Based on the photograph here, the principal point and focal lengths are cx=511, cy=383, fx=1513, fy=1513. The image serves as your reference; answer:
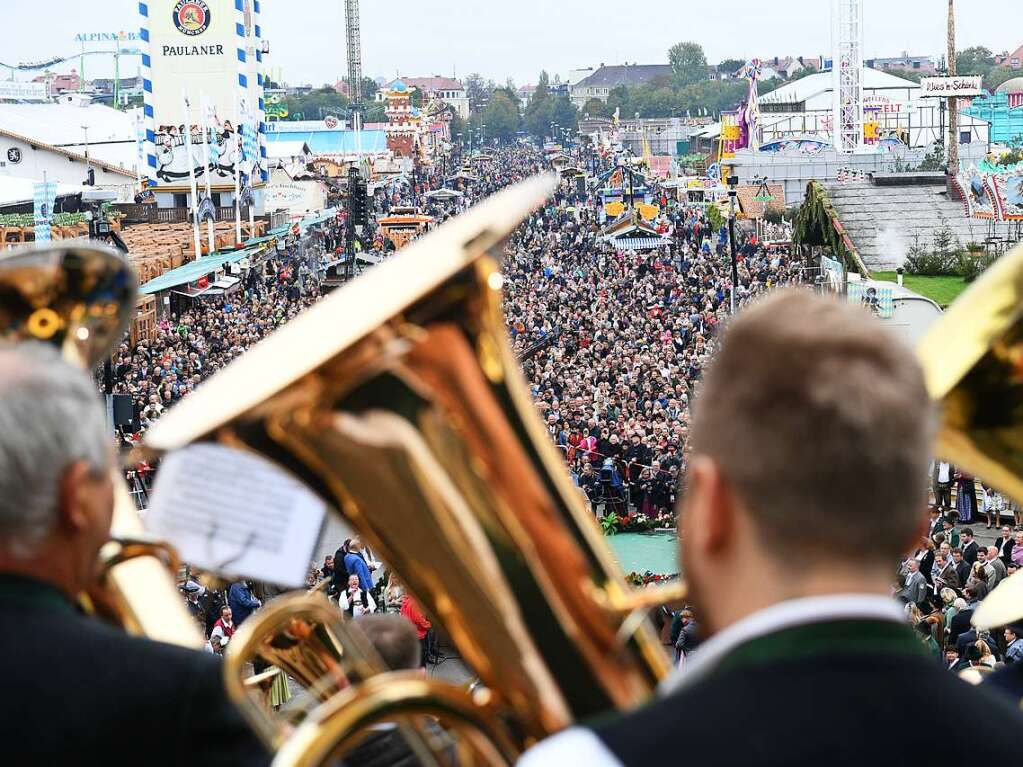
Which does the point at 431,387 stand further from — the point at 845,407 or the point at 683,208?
the point at 683,208

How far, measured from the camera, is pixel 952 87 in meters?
50.4

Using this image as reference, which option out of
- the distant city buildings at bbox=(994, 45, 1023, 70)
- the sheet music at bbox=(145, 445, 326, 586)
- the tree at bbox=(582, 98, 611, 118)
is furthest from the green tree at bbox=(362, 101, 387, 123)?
the sheet music at bbox=(145, 445, 326, 586)

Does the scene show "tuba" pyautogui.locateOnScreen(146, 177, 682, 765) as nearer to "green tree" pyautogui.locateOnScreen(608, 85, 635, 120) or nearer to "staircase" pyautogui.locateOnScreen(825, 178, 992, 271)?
"staircase" pyautogui.locateOnScreen(825, 178, 992, 271)

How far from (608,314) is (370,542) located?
2681 centimetres

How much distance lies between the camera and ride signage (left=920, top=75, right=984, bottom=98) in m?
47.4

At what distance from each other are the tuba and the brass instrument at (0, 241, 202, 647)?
506 mm

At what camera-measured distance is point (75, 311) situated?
2.43m

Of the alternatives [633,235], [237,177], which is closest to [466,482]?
[633,235]

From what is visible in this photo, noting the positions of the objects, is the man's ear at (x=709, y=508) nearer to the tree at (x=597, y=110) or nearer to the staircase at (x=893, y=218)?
the staircase at (x=893, y=218)

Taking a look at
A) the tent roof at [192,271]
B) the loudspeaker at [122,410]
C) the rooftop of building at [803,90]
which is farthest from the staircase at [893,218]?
the rooftop of building at [803,90]

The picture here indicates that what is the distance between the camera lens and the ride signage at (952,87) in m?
47.4

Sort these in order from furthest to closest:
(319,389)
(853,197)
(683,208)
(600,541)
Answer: (683,208)
(853,197)
(600,541)
(319,389)

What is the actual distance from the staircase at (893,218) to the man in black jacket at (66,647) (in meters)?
34.7

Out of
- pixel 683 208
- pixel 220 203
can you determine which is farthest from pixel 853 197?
pixel 220 203
